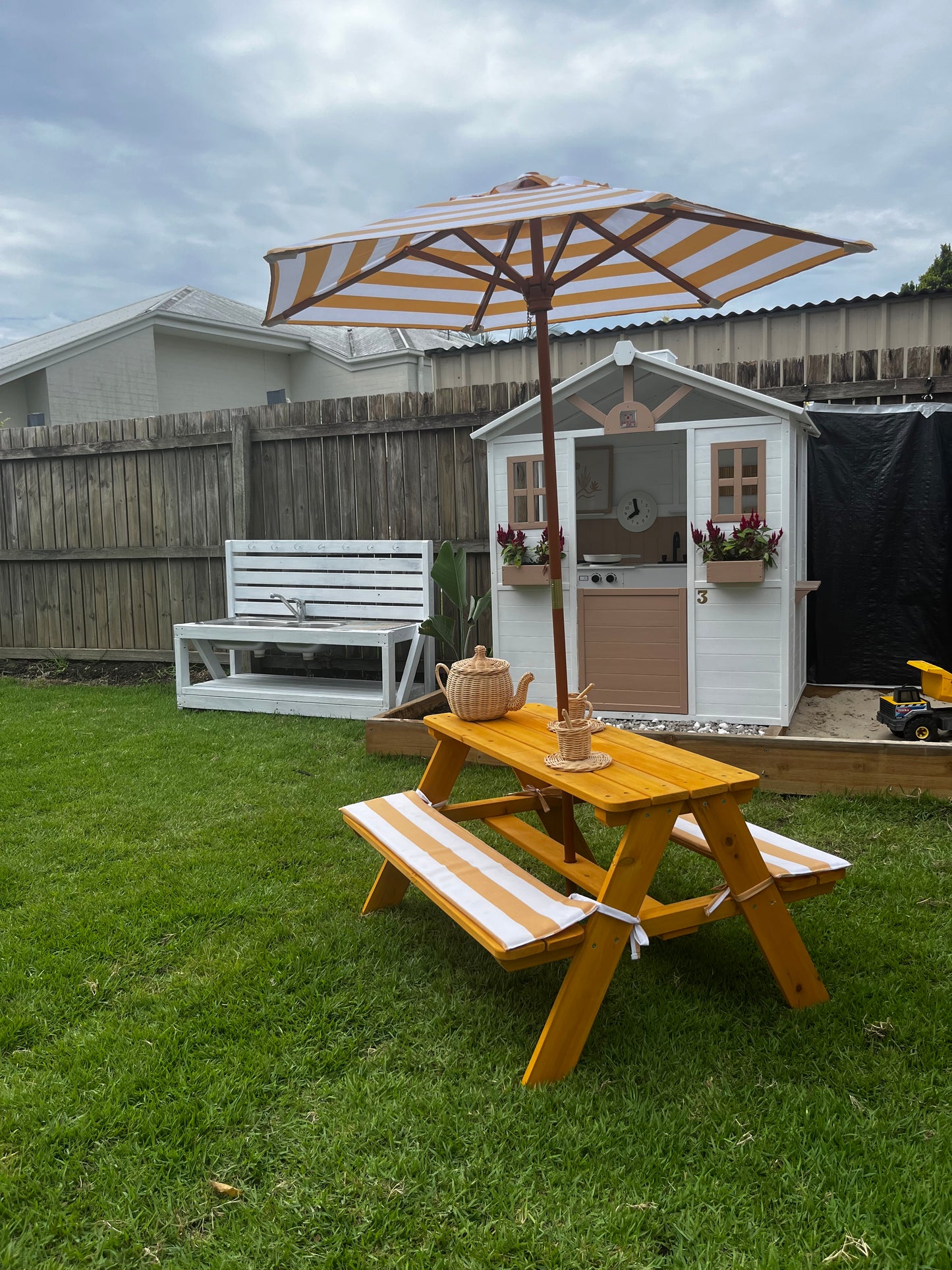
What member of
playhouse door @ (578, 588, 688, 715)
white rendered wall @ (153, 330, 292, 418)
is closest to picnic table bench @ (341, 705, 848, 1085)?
playhouse door @ (578, 588, 688, 715)

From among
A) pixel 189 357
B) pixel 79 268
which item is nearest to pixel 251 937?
pixel 189 357

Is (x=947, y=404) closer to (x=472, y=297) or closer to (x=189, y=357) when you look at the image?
(x=472, y=297)

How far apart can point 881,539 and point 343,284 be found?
4.22 m

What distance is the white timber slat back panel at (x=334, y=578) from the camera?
20.6 ft

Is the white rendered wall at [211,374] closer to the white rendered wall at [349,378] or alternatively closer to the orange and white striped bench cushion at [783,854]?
the white rendered wall at [349,378]

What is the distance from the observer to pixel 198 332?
13.7 meters

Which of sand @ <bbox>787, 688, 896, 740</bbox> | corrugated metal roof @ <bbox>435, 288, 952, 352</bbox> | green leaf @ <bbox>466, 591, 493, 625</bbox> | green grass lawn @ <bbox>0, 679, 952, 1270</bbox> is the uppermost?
corrugated metal roof @ <bbox>435, 288, 952, 352</bbox>

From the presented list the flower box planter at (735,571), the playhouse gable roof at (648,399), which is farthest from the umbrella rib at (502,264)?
the flower box planter at (735,571)

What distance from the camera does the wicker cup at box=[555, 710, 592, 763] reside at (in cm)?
246

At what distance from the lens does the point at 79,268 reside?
40938 millimetres

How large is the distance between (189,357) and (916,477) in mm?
12050

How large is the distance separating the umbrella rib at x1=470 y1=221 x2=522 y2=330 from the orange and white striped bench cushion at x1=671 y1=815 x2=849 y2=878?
1.91m

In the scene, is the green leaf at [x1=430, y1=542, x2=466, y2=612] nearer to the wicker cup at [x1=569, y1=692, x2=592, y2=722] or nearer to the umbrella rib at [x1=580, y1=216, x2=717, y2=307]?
the umbrella rib at [x1=580, y1=216, x2=717, y2=307]

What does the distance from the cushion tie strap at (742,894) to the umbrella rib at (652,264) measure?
2045mm
